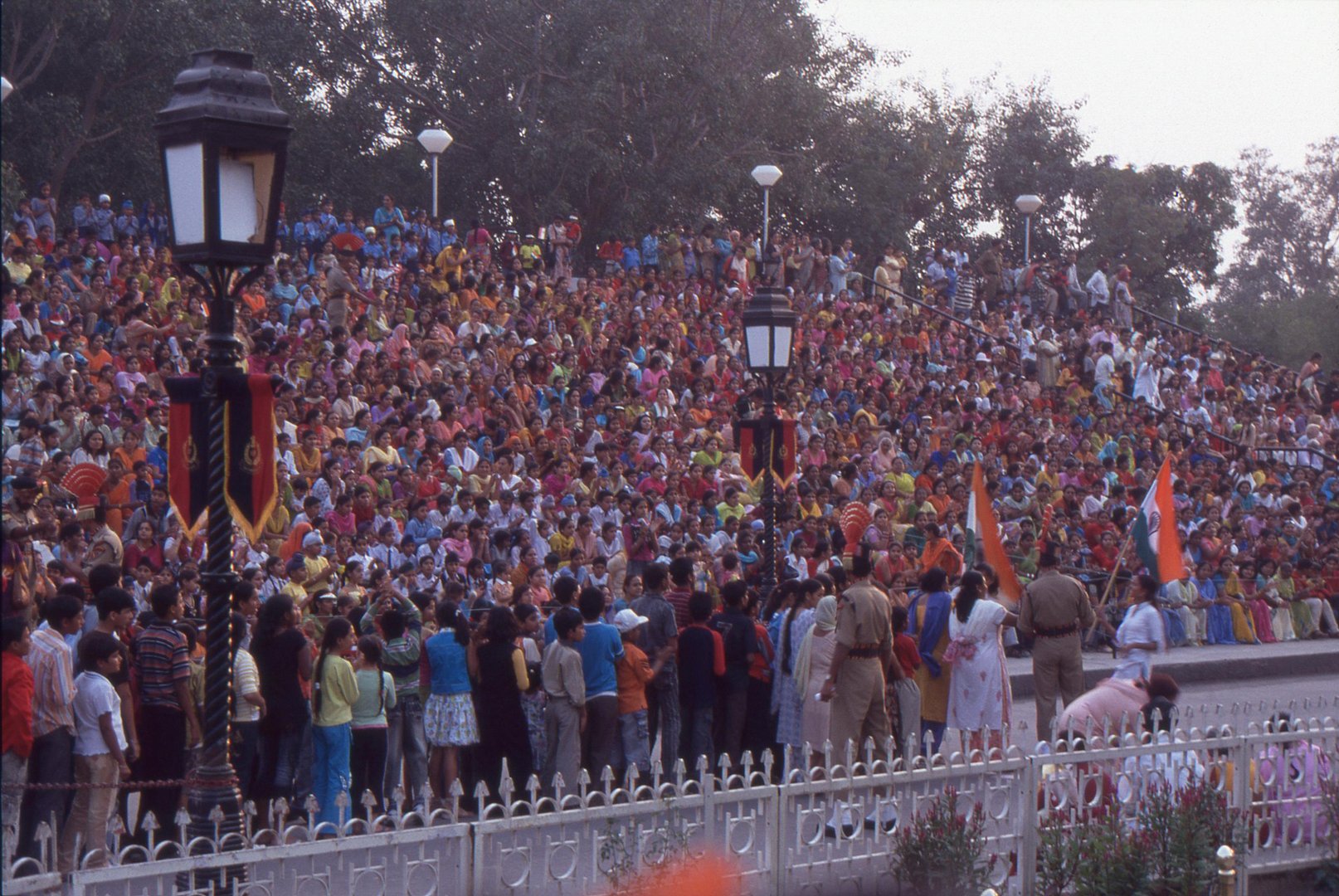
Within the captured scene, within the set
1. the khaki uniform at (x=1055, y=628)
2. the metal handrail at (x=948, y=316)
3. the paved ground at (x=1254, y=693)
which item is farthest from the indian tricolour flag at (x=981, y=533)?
the metal handrail at (x=948, y=316)

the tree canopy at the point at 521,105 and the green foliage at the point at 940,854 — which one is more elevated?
the tree canopy at the point at 521,105

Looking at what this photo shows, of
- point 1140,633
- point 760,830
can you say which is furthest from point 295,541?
point 760,830

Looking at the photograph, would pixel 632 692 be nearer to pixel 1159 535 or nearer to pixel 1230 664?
pixel 1159 535

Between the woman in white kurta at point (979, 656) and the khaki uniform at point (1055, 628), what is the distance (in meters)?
0.72

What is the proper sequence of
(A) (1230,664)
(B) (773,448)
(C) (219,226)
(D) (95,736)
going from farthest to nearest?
(A) (1230,664) < (B) (773,448) < (D) (95,736) < (C) (219,226)

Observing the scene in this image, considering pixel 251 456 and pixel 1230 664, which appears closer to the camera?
pixel 251 456

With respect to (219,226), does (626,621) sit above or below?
below

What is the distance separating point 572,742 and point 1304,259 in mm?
64994

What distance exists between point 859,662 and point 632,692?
4.63 feet

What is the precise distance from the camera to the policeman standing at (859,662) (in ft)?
31.1

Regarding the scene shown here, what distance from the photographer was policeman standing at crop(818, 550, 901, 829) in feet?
31.1

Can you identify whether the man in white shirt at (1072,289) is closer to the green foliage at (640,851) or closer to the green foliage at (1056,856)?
the green foliage at (1056,856)

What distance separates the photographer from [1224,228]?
48312mm

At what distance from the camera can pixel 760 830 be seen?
6559 mm
